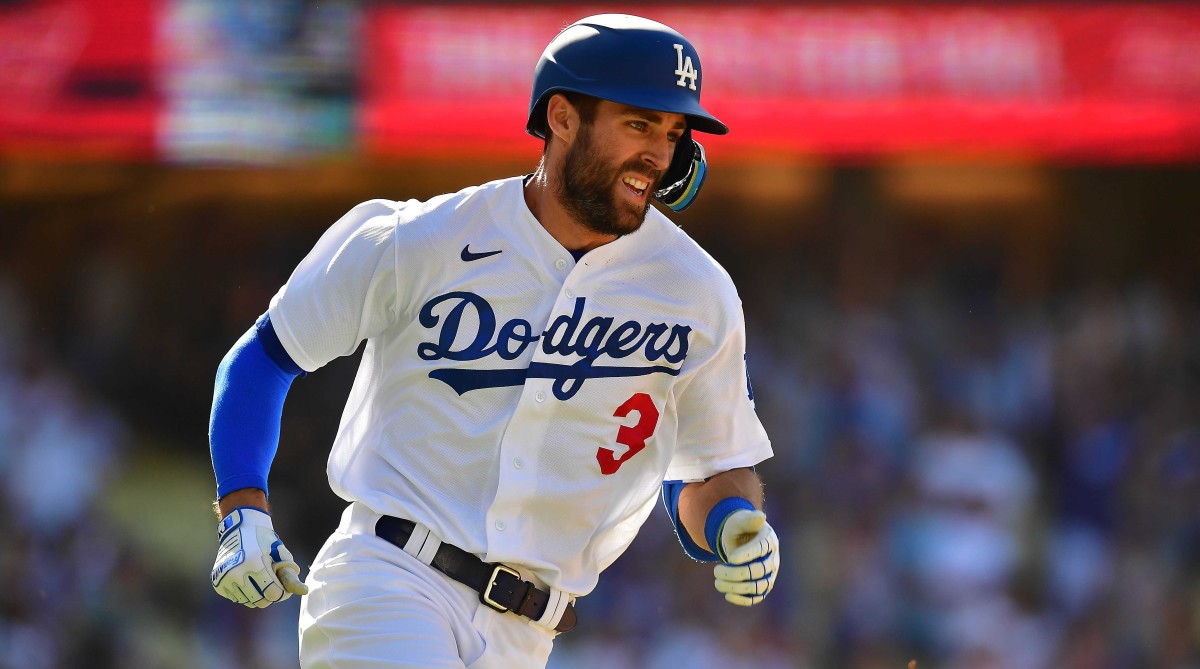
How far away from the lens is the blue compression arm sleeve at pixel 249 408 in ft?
8.93

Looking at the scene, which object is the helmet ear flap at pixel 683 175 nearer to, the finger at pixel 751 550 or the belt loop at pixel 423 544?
the finger at pixel 751 550

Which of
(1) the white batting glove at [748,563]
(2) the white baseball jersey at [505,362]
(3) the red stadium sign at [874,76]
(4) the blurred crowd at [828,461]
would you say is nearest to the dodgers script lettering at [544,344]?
(2) the white baseball jersey at [505,362]

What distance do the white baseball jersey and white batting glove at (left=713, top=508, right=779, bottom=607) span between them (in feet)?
0.79

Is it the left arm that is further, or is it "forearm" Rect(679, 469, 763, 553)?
"forearm" Rect(679, 469, 763, 553)

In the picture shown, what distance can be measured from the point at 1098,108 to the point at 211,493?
4676 millimetres

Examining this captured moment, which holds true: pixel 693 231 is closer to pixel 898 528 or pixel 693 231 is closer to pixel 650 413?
pixel 898 528

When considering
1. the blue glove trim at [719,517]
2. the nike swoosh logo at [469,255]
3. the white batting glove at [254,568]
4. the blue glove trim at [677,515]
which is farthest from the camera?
the blue glove trim at [677,515]

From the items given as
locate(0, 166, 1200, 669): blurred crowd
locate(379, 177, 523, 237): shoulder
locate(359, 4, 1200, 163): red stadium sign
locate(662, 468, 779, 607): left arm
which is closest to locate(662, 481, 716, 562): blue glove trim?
locate(662, 468, 779, 607): left arm

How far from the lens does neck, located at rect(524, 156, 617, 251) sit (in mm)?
2967

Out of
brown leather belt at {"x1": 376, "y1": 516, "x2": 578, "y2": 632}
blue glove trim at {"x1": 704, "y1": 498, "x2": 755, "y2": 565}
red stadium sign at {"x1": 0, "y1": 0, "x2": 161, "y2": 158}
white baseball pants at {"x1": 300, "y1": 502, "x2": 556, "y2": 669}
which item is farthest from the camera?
red stadium sign at {"x1": 0, "y1": 0, "x2": 161, "y2": 158}

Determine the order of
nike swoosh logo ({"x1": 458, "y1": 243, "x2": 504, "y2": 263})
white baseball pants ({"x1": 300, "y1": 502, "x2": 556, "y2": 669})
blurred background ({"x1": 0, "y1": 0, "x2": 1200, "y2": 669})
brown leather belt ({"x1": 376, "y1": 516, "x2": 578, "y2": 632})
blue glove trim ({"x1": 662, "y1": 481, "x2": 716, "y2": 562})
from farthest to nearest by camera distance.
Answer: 1. blurred background ({"x1": 0, "y1": 0, "x2": 1200, "y2": 669})
2. blue glove trim ({"x1": 662, "y1": 481, "x2": 716, "y2": 562})
3. nike swoosh logo ({"x1": 458, "y1": 243, "x2": 504, "y2": 263})
4. brown leather belt ({"x1": 376, "y1": 516, "x2": 578, "y2": 632})
5. white baseball pants ({"x1": 300, "y1": 502, "x2": 556, "y2": 669})

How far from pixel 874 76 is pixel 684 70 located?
385cm

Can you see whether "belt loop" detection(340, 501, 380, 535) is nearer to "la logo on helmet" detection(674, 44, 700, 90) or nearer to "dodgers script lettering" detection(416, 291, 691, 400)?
"dodgers script lettering" detection(416, 291, 691, 400)

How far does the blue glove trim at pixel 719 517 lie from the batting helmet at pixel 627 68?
77cm
